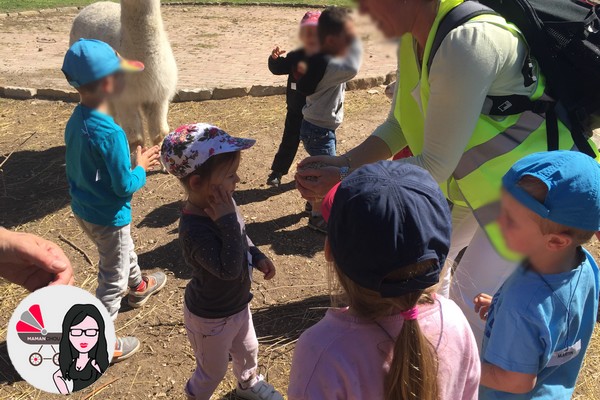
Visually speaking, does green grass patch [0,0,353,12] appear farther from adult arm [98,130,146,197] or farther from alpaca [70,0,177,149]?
adult arm [98,130,146,197]

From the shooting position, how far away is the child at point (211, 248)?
7.18ft

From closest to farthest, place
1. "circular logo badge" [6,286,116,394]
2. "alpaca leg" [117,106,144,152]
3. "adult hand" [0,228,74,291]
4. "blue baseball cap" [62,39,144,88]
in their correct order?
"circular logo badge" [6,286,116,394], "adult hand" [0,228,74,291], "blue baseball cap" [62,39,144,88], "alpaca leg" [117,106,144,152]

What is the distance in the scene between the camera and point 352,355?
51.6 inches

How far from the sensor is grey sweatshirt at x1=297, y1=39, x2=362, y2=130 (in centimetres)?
405

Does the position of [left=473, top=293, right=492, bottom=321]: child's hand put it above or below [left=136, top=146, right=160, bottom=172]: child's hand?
above

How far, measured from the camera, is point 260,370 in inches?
120

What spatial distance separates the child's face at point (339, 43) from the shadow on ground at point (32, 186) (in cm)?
265

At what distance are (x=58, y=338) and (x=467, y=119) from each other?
143 cm

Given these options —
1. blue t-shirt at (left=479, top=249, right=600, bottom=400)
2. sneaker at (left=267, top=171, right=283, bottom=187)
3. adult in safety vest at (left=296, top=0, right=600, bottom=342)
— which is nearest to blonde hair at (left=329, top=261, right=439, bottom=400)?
blue t-shirt at (left=479, top=249, right=600, bottom=400)

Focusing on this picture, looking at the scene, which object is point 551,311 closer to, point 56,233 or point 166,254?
point 166,254

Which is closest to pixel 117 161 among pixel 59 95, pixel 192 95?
pixel 192 95

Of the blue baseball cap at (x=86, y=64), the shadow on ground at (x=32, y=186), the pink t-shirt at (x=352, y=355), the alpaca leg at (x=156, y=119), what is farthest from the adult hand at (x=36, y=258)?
the alpaca leg at (x=156, y=119)

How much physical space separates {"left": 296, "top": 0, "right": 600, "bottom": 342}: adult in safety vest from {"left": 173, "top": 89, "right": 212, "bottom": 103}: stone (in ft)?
16.6

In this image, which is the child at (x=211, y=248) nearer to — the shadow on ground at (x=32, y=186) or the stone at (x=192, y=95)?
the shadow on ground at (x=32, y=186)
